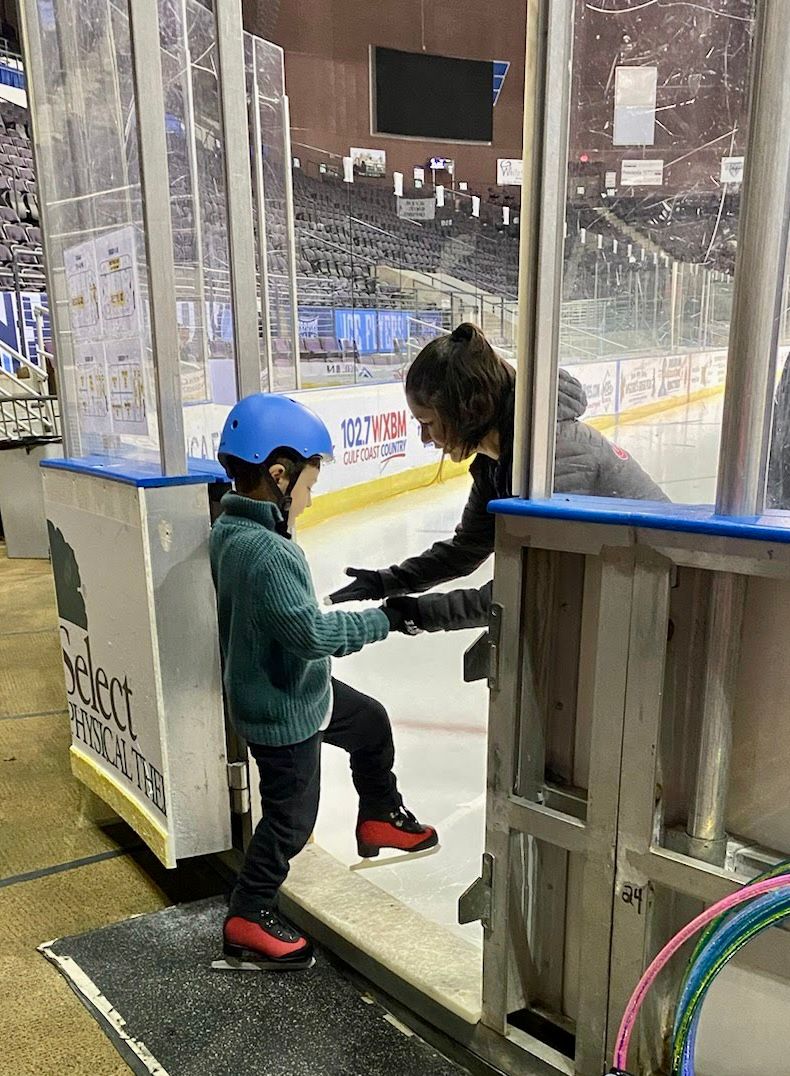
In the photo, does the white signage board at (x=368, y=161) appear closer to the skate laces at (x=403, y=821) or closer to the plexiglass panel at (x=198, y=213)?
the plexiglass panel at (x=198, y=213)

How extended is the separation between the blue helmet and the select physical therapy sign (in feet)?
0.80

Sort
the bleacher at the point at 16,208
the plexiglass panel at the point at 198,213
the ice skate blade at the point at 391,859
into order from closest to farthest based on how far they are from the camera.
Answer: the plexiglass panel at the point at 198,213, the ice skate blade at the point at 391,859, the bleacher at the point at 16,208

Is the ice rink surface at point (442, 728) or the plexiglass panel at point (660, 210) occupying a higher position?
the plexiglass panel at point (660, 210)

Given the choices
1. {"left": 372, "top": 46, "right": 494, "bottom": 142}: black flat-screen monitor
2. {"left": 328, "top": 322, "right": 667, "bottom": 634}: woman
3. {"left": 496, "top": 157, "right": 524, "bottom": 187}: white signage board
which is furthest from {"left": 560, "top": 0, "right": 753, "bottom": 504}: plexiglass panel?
{"left": 496, "top": 157, "right": 524, "bottom": 187}: white signage board

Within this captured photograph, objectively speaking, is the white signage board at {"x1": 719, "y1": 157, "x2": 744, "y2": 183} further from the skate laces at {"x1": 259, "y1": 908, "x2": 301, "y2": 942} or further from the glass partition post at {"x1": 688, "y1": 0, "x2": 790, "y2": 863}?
the skate laces at {"x1": 259, "y1": 908, "x2": 301, "y2": 942}

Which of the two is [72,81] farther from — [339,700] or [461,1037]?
[461,1037]

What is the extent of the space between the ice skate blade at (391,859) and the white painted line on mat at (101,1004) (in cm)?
67

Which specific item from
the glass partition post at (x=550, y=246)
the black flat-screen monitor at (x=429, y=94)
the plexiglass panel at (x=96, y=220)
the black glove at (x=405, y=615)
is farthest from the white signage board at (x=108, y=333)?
the black flat-screen monitor at (x=429, y=94)

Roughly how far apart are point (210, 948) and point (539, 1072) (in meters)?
0.75

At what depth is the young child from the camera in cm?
149

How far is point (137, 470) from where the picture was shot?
1.78 metres

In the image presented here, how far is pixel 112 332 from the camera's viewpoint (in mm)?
1823

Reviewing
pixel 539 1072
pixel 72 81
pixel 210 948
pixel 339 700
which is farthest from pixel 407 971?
pixel 72 81

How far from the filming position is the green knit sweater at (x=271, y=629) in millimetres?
1480
